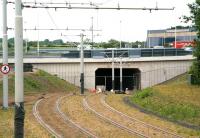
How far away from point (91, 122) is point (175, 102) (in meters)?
6.46


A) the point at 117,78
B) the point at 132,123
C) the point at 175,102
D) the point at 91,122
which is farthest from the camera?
the point at 117,78

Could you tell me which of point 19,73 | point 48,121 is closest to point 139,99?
point 48,121

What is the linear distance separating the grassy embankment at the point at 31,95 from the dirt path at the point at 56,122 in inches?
27.2

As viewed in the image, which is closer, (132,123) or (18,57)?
(18,57)

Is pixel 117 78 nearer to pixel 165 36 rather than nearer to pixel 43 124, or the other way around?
pixel 43 124

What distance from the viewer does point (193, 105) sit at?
90.8 ft

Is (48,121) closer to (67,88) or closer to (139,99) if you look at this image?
(139,99)

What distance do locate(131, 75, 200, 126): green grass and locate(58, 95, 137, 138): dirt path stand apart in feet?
13.8

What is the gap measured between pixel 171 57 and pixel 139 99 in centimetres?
4356

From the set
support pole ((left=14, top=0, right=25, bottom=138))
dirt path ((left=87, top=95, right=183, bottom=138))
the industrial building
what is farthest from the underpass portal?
the industrial building

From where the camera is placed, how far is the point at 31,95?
4591cm

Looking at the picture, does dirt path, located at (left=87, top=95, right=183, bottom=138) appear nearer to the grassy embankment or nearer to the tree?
the grassy embankment

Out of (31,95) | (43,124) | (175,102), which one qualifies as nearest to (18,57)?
(43,124)

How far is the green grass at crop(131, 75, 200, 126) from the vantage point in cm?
2644
